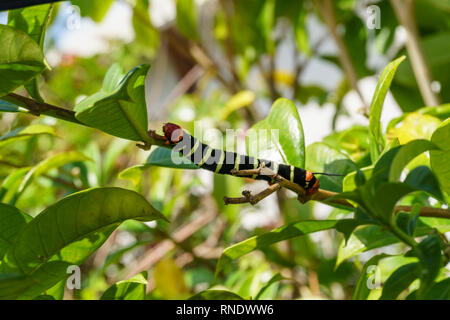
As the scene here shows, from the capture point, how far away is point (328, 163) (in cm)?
53

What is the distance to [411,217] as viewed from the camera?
40 cm

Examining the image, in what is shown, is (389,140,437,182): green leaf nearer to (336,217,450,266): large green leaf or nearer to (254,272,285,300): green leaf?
(336,217,450,266): large green leaf

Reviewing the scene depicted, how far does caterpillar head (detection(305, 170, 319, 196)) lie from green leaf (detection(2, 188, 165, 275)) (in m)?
0.15

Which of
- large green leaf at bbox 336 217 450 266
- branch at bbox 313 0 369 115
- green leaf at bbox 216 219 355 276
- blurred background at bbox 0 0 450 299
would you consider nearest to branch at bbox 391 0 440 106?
blurred background at bbox 0 0 450 299

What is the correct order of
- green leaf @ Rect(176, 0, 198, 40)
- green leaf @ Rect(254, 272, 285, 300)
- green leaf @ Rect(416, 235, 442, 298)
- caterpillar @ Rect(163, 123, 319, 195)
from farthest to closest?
green leaf @ Rect(176, 0, 198, 40), green leaf @ Rect(254, 272, 285, 300), caterpillar @ Rect(163, 123, 319, 195), green leaf @ Rect(416, 235, 442, 298)

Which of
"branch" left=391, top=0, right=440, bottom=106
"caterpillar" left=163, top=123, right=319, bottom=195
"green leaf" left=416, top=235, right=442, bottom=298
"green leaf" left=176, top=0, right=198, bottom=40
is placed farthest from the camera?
"green leaf" left=176, top=0, right=198, bottom=40

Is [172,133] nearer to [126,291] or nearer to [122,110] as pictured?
[122,110]

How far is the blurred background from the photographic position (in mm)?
929

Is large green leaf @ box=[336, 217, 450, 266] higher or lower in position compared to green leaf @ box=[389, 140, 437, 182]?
lower

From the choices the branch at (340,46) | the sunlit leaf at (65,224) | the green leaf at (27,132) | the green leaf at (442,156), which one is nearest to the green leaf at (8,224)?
the sunlit leaf at (65,224)

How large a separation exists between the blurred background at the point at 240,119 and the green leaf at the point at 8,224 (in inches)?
4.6

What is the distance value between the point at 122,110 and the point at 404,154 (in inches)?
8.5

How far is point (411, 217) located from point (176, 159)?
0.73ft

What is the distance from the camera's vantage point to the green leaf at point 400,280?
42cm
